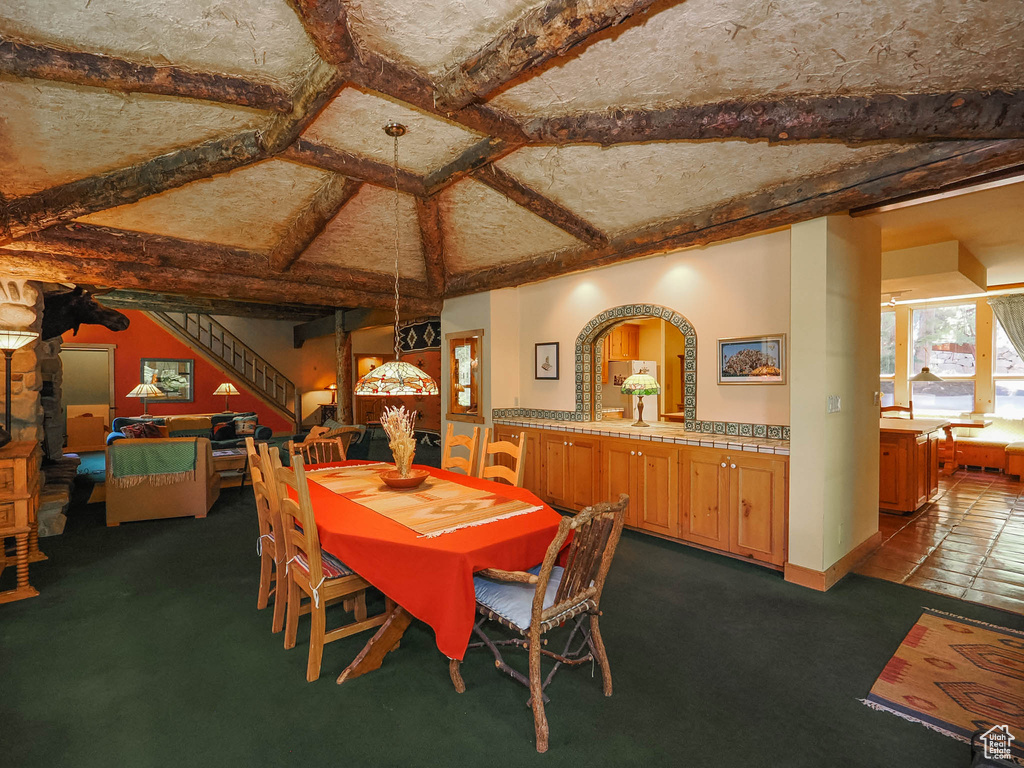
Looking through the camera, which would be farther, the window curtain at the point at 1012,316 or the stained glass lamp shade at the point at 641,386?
the window curtain at the point at 1012,316

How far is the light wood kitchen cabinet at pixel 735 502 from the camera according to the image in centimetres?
340

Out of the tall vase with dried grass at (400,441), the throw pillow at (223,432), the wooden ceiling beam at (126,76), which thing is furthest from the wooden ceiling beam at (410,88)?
the throw pillow at (223,432)

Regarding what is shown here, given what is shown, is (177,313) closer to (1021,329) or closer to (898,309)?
(898,309)

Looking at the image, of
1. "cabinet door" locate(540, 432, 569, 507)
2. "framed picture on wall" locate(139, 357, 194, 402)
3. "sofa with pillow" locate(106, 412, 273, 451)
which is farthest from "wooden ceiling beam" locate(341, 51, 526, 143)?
"framed picture on wall" locate(139, 357, 194, 402)

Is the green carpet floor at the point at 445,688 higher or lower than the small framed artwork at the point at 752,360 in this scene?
lower

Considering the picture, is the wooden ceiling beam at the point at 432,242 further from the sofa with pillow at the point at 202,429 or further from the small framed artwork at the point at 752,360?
the sofa with pillow at the point at 202,429

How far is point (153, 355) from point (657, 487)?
35.1 ft

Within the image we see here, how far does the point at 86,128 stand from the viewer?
2.80 metres

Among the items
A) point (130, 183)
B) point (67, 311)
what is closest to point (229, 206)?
point (130, 183)

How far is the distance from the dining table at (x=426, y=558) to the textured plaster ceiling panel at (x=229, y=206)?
8.71 feet

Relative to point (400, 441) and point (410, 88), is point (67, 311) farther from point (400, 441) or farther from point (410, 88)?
point (410, 88)

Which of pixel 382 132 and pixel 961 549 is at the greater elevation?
pixel 382 132

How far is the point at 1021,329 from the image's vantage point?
7016 millimetres

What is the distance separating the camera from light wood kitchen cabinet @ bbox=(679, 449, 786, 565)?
3398mm
